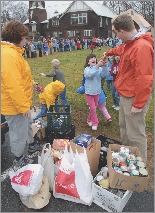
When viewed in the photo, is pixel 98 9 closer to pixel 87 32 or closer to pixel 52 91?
pixel 87 32

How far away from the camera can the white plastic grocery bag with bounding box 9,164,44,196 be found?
8.98ft

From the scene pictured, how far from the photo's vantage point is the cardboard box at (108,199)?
8.78 feet

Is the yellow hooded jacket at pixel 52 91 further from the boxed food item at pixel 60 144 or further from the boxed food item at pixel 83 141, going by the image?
the boxed food item at pixel 83 141

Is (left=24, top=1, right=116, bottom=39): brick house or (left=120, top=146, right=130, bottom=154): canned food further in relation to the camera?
(left=24, top=1, right=116, bottom=39): brick house

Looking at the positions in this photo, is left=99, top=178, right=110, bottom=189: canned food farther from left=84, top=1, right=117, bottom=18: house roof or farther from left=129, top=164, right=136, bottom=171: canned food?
left=84, top=1, right=117, bottom=18: house roof

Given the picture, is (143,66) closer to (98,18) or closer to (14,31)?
(14,31)

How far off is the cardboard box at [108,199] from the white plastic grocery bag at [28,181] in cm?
70

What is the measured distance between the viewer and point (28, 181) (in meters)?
2.75

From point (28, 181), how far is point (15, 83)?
122 centimetres

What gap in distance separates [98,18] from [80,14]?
11.5ft

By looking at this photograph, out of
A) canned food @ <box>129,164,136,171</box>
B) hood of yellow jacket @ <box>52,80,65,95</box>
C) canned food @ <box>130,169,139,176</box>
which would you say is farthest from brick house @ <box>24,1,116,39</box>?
canned food @ <box>130,169,139,176</box>

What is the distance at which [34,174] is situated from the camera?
2.79 meters

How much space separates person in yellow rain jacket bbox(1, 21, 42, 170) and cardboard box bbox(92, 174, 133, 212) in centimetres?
127

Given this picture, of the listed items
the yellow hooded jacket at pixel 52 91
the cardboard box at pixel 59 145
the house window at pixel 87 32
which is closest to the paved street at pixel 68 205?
the cardboard box at pixel 59 145
